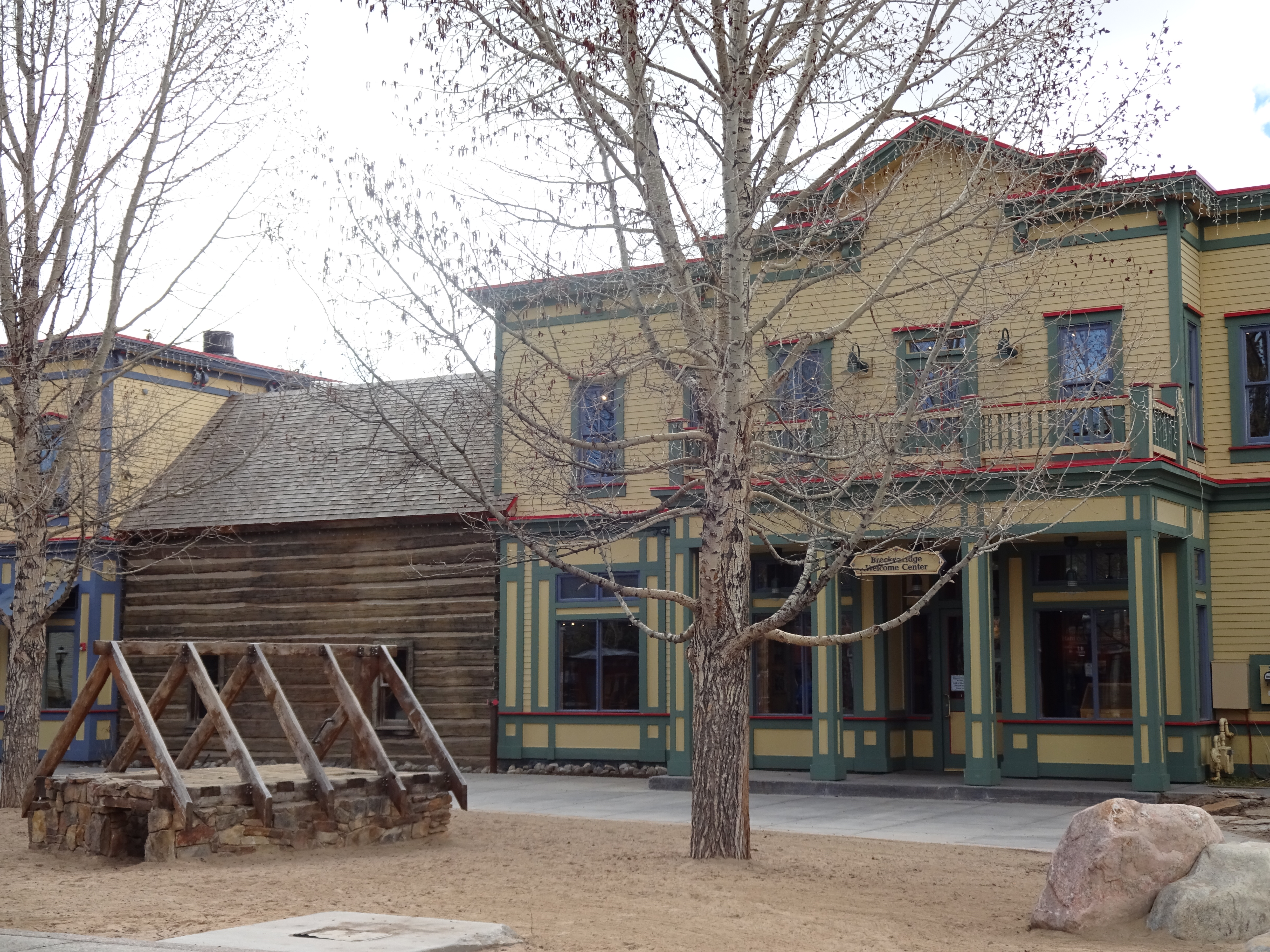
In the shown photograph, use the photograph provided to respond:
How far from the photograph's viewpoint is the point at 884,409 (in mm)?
16016

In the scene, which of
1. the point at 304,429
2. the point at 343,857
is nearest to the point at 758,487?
the point at 343,857

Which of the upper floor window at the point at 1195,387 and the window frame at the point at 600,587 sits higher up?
the upper floor window at the point at 1195,387

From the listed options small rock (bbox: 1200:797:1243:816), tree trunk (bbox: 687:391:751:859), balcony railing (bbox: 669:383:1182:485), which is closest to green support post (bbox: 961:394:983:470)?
balcony railing (bbox: 669:383:1182:485)

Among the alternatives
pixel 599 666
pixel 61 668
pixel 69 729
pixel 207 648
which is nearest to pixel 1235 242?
pixel 599 666

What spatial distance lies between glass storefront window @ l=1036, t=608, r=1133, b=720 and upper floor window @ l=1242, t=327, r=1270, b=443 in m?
3.29

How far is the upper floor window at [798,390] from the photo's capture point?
40.2ft

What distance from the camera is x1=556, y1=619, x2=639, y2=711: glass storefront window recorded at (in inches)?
869

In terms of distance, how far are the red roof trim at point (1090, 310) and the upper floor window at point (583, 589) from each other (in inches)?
295

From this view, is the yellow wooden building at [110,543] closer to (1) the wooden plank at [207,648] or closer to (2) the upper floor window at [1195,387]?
(1) the wooden plank at [207,648]

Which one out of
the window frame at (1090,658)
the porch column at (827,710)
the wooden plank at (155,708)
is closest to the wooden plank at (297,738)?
the wooden plank at (155,708)

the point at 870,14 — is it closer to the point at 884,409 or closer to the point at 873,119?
the point at 873,119

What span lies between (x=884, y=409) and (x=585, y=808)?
602cm

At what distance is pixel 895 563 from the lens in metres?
18.3

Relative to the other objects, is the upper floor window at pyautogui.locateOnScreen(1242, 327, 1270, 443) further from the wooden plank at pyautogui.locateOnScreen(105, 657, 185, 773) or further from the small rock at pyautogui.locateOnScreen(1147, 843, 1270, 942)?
the wooden plank at pyautogui.locateOnScreen(105, 657, 185, 773)
